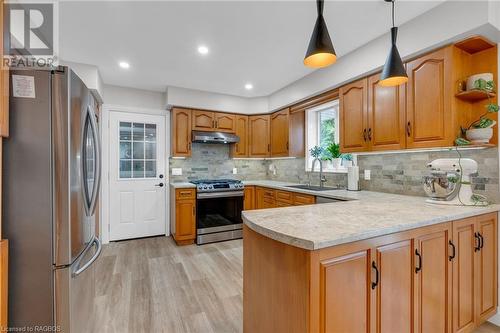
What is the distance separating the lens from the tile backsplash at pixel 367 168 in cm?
189

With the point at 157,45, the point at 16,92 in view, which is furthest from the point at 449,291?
the point at 157,45

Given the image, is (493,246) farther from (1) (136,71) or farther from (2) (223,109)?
(1) (136,71)

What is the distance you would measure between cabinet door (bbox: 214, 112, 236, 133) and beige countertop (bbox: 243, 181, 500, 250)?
289 cm

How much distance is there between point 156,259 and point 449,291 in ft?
9.94

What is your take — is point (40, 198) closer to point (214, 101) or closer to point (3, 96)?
point (3, 96)

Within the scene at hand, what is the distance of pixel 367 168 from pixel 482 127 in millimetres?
1183

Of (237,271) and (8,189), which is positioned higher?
(8,189)

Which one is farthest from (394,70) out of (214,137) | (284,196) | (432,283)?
(214,137)

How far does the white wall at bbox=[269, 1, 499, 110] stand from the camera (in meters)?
1.70

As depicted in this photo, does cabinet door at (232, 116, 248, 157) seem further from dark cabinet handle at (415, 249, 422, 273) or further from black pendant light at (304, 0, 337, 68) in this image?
dark cabinet handle at (415, 249, 422, 273)

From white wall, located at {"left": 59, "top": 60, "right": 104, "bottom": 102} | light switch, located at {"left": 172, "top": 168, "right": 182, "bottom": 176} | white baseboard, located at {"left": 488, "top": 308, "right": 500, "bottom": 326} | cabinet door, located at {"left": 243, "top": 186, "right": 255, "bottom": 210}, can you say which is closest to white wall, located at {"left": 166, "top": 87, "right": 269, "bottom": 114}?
white wall, located at {"left": 59, "top": 60, "right": 104, "bottom": 102}

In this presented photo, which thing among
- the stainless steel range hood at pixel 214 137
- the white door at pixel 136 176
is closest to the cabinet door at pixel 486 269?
the stainless steel range hood at pixel 214 137

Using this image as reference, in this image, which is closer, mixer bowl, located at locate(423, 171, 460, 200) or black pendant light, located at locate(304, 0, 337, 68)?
black pendant light, located at locate(304, 0, 337, 68)

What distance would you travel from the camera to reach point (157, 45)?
2539mm
